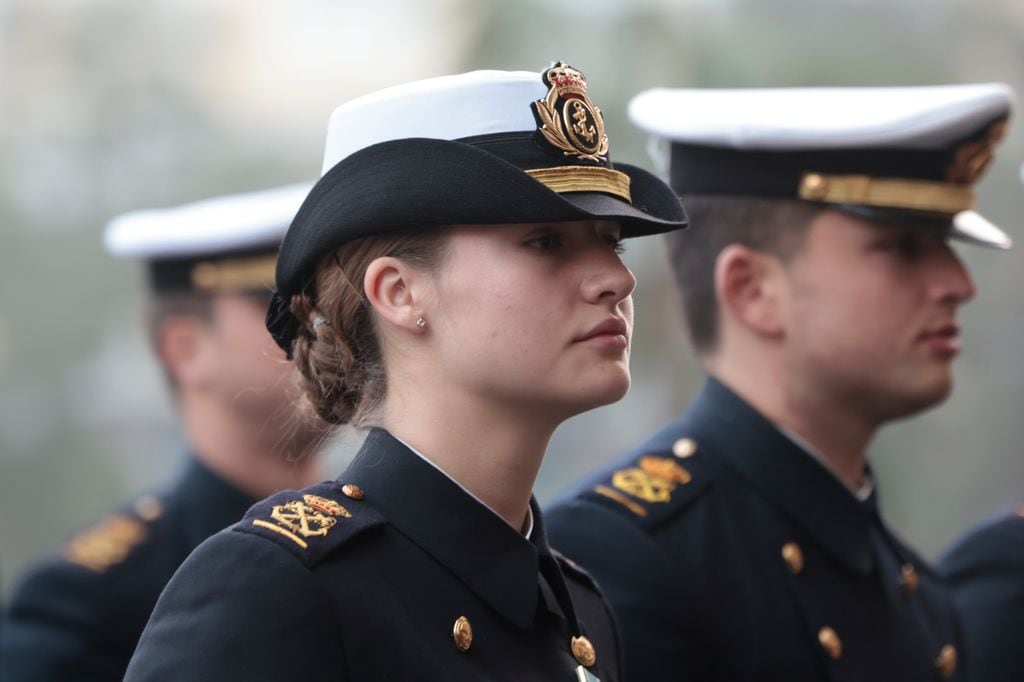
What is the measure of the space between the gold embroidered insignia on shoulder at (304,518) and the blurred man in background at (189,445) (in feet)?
8.02

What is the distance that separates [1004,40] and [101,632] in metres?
8.70

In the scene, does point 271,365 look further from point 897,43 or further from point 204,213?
point 897,43

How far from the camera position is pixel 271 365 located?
20.0 feet

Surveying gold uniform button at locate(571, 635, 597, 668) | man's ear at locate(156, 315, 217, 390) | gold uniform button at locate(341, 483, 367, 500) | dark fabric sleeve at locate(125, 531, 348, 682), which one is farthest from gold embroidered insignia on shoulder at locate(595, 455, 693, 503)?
man's ear at locate(156, 315, 217, 390)

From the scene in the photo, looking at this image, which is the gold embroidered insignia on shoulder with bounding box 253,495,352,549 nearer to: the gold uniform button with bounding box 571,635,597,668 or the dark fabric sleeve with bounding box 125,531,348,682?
the dark fabric sleeve with bounding box 125,531,348,682

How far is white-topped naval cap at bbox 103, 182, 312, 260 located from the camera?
6.24 meters

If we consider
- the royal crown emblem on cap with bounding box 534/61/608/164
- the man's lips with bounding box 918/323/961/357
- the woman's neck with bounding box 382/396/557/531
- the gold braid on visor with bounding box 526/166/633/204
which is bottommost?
the man's lips with bounding box 918/323/961/357

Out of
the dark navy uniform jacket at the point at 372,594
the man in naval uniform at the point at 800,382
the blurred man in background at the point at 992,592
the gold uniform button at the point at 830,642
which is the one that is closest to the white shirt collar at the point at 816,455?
the man in naval uniform at the point at 800,382

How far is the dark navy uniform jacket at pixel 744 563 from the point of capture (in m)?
3.89

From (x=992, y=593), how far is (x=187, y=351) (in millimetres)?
3060

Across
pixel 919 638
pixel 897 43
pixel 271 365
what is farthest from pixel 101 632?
pixel 897 43

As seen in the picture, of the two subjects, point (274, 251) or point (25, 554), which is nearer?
point (274, 251)

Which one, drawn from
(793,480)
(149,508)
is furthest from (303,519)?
(149,508)

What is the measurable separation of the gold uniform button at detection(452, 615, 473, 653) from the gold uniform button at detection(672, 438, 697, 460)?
1.51 meters
